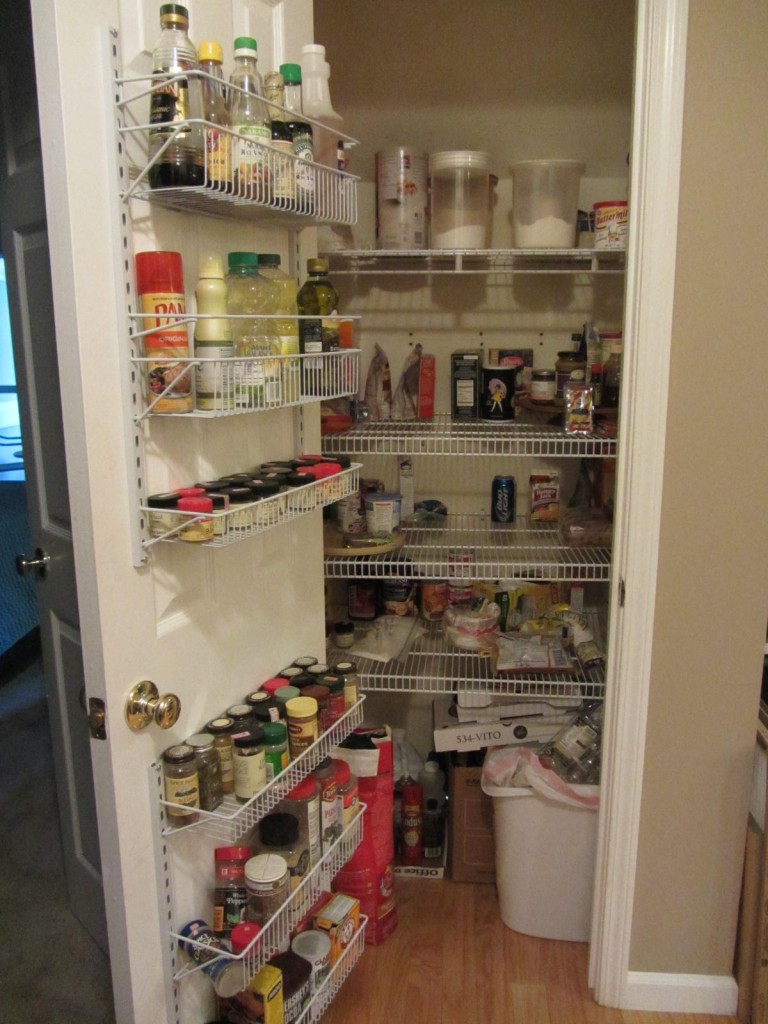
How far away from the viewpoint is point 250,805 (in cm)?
131

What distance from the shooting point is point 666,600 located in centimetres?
165

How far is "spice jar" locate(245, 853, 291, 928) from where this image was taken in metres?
1.37

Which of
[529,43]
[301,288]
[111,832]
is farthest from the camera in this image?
[529,43]

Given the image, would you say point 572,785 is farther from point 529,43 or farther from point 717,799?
point 529,43

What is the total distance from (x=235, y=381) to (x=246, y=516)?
0.21 meters

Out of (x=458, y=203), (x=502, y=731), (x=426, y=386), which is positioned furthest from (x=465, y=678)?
(x=458, y=203)

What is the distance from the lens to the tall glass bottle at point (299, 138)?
127cm

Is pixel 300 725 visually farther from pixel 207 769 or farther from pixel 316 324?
pixel 316 324

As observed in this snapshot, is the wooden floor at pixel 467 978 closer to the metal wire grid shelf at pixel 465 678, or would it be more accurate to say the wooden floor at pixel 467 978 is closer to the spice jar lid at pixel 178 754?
the metal wire grid shelf at pixel 465 678

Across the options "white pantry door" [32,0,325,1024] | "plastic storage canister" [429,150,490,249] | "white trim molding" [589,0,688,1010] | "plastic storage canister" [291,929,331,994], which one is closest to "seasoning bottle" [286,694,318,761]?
"white pantry door" [32,0,325,1024]

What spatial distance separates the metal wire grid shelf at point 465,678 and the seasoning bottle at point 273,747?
2.02 feet

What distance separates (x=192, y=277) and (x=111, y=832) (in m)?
0.85

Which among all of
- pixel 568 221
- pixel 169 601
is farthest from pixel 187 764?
pixel 568 221

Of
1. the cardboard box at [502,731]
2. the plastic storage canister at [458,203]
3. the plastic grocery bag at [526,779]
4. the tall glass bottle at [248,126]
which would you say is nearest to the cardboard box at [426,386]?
the plastic storage canister at [458,203]
